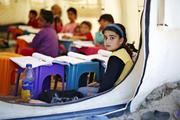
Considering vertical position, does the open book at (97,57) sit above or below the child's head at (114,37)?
below

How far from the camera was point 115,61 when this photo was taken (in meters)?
2.47

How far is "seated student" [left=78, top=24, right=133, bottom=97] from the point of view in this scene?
247cm

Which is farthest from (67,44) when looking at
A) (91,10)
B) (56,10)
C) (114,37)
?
(114,37)

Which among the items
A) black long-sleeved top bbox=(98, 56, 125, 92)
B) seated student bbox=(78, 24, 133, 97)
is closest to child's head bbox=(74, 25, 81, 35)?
seated student bbox=(78, 24, 133, 97)

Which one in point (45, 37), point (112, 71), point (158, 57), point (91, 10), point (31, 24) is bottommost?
point (112, 71)

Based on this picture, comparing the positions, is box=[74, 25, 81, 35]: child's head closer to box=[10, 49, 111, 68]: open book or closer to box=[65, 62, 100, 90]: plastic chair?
box=[10, 49, 111, 68]: open book

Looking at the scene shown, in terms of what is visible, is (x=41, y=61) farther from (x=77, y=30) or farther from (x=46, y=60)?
(x=77, y=30)

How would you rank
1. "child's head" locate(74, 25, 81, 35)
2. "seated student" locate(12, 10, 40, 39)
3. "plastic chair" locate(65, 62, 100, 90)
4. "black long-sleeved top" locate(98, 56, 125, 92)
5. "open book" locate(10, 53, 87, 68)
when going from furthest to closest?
"seated student" locate(12, 10, 40, 39) < "child's head" locate(74, 25, 81, 35) < "plastic chair" locate(65, 62, 100, 90) < "open book" locate(10, 53, 87, 68) < "black long-sleeved top" locate(98, 56, 125, 92)

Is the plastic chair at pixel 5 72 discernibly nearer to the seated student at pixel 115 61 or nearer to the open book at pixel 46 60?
the open book at pixel 46 60

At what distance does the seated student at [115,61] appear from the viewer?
97.2 inches

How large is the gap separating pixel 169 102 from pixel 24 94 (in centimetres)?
136

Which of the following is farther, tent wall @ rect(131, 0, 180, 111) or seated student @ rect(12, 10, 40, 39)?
seated student @ rect(12, 10, 40, 39)

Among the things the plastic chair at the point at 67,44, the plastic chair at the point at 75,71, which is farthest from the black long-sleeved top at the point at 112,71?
the plastic chair at the point at 67,44

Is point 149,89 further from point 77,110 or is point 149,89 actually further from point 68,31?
point 68,31
